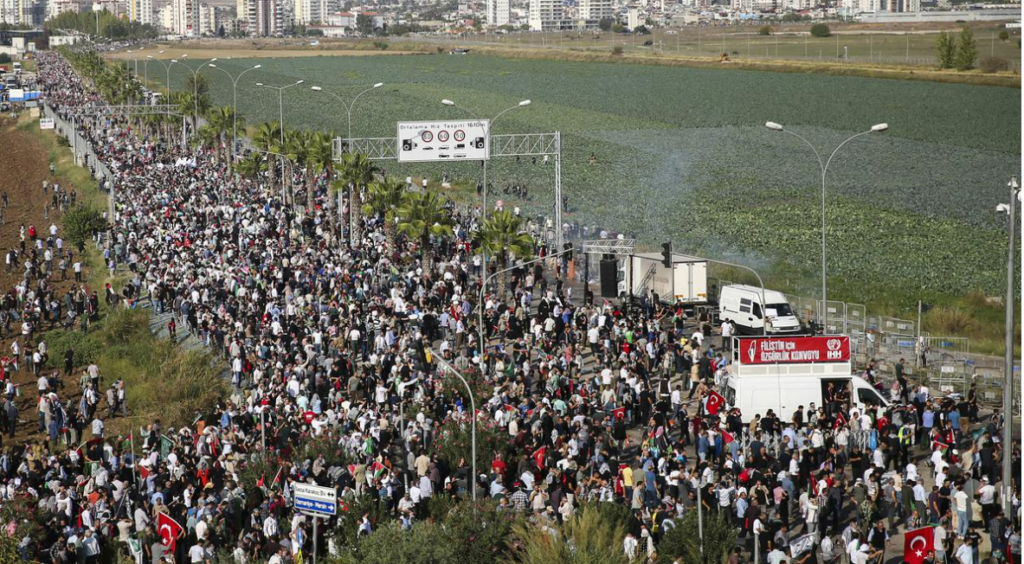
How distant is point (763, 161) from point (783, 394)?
221ft

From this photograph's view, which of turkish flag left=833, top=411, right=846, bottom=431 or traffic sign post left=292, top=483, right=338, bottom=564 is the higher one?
traffic sign post left=292, top=483, right=338, bottom=564

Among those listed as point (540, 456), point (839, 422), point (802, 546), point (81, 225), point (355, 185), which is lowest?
point (802, 546)

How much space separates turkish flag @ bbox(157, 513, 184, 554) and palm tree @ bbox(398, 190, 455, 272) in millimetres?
22952

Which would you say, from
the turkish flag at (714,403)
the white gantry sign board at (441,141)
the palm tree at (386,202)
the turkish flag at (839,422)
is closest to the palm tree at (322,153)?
the palm tree at (386,202)

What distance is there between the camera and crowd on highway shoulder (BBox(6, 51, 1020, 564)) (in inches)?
876

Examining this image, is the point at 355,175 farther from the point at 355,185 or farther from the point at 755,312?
the point at 755,312

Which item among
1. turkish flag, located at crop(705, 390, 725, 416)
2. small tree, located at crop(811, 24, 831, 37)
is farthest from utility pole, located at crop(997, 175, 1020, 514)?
small tree, located at crop(811, 24, 831, 37)

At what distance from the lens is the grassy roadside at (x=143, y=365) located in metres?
34.7

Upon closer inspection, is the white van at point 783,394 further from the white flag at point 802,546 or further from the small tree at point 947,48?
the small tree at point 947,48

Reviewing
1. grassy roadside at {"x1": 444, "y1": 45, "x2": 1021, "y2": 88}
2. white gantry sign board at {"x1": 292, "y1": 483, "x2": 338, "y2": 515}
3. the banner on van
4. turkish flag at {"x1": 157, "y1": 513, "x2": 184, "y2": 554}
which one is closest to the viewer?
white gantry sign board at {"x1": 292, "y1": 483, "x2": 338, "y2": 515}

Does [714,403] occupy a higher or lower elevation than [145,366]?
higher

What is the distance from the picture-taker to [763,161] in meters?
93.9

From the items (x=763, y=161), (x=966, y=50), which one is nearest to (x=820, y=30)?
(x=966, y=50)

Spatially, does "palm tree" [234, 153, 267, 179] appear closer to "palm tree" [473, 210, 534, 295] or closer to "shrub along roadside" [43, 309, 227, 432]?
"shrub along roadside" [43, 309, 227, 432]
